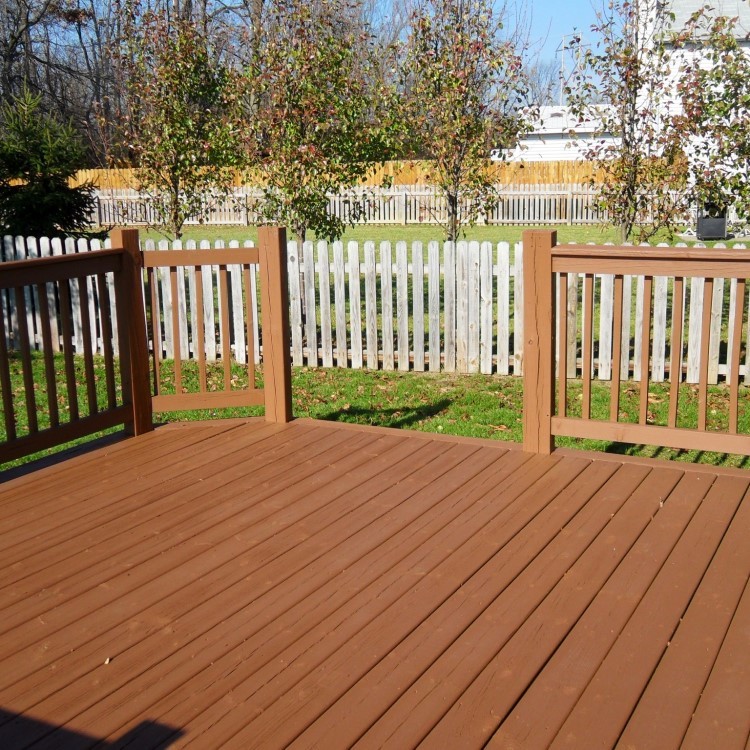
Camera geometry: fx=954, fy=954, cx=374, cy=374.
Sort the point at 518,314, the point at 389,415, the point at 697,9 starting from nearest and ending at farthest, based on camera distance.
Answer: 1. the point at 389,415
2. the point at 518,314
3. the point at 697,9

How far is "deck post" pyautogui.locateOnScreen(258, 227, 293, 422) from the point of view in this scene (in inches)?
235

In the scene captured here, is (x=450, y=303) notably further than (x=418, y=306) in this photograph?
No

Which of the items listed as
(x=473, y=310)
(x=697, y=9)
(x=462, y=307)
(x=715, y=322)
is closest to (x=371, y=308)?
(x=462, y=307)

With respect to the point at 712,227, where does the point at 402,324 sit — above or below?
below

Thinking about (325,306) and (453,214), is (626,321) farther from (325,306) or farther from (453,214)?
(453,214)

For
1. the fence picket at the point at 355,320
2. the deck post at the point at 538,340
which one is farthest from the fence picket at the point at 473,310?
the deck post at the point at 538,340

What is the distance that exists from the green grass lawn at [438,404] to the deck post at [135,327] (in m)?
1.72

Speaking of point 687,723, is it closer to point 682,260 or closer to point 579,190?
point 682,260

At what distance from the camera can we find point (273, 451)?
5516 mm

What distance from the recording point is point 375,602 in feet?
11.6

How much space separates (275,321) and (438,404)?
2.31 meters

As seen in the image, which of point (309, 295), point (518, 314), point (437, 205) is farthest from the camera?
point (437, 205)

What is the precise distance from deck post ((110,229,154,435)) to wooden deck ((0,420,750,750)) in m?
0.55

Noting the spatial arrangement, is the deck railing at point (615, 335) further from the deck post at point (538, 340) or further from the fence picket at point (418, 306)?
the fence picket at point (418, 306)
